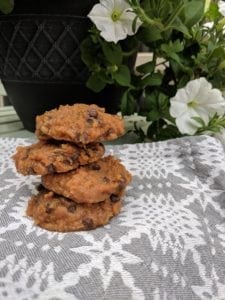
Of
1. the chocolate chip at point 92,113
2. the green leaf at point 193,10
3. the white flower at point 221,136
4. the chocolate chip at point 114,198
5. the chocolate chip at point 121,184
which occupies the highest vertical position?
the green leaf at point 193,10

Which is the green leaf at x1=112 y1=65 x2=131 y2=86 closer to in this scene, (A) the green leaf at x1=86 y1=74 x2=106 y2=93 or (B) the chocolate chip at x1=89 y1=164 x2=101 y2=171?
(A) the green leaf at x1=86 y1=74 x2=106 y2=93

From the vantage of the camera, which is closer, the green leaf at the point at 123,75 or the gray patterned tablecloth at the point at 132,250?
the gray patterned tablecloth at the point at 132,250

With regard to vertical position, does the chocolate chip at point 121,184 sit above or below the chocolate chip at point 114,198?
above

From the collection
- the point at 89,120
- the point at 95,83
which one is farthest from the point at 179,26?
the point at 89,120

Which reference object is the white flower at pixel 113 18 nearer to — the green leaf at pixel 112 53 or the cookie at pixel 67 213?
the green leaf at pixel 112 53

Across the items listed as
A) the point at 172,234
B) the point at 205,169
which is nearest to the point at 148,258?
the point at 172,234

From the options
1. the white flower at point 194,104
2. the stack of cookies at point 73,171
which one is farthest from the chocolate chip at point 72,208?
the white flower at point 194,104
